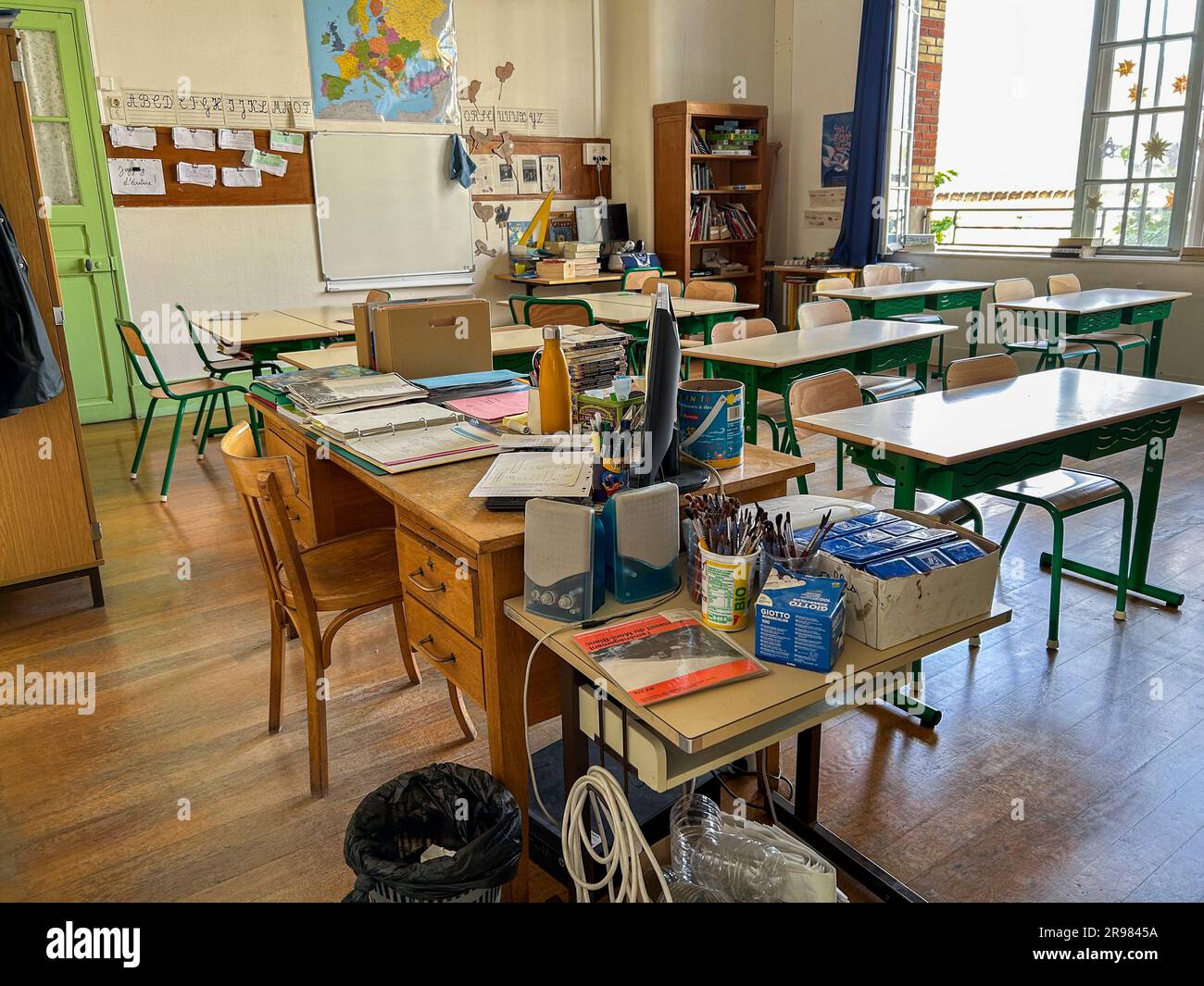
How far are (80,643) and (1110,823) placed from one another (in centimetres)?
300

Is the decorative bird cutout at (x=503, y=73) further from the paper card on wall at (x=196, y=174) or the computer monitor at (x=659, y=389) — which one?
the computer monitor at (x=659, y=389)

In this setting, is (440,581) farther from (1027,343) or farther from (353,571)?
(1027,343)

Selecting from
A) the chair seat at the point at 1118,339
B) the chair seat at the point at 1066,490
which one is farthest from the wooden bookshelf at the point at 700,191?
the chair seat at the point at 1066,490

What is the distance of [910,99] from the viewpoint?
7.41 metres

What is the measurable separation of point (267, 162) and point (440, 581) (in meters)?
5.48

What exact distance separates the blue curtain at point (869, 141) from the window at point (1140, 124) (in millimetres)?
1434

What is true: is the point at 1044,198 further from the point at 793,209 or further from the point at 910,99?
the point at 793,209

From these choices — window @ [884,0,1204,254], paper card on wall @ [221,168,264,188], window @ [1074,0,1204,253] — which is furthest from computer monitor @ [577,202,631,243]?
window @ [1074,0,1204,253]

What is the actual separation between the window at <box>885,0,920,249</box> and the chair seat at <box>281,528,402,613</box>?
631 cm

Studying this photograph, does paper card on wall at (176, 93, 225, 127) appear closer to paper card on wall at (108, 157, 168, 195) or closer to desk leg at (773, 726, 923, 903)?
paper card on wall at (108, 157, 168, 195)

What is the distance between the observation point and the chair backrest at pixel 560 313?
478 centimetres

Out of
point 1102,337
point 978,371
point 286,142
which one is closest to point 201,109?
point 286,142
